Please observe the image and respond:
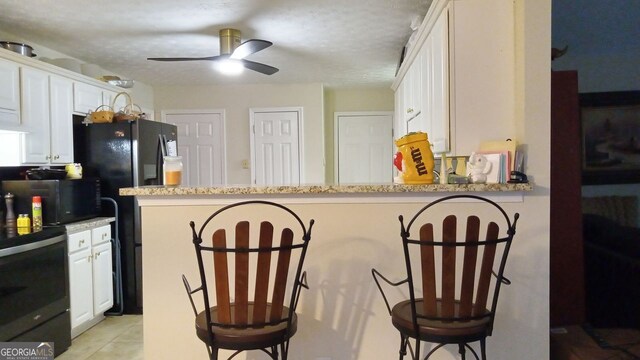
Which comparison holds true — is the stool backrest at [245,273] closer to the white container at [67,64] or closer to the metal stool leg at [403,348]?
the metal stool leg at [403,348]

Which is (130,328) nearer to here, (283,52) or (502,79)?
(283,52)

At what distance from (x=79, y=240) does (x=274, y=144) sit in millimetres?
2676

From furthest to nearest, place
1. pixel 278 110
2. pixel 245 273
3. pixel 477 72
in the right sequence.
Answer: pixel 278 110
pixel 477 72
pixel 245 273

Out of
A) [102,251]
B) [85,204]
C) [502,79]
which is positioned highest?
[502,79]

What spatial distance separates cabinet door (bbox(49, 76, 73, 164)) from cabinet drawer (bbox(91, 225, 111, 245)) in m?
0.64

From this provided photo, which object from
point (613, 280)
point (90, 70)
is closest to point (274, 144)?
point (90, 70)

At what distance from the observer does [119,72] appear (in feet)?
14.3

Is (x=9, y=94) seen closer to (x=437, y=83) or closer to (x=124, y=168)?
(x=124, y=168)

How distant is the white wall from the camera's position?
510cm

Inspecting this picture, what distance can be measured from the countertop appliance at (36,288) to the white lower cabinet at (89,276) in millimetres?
101

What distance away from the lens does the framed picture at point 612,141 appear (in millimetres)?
3438

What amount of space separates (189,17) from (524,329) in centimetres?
280

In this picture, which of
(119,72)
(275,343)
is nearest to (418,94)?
(275,343)

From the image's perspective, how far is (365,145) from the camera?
5.43 m
